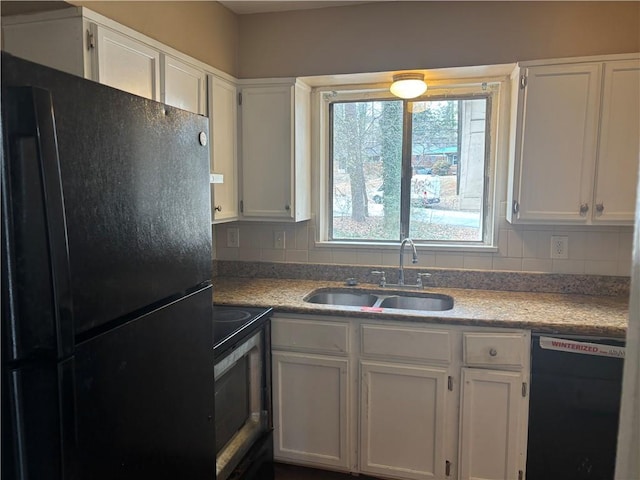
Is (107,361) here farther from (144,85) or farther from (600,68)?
(600,68)

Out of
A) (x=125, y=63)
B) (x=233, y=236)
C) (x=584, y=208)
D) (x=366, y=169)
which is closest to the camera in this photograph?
(x=125, y=63)

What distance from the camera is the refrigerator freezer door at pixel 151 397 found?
3.07ft

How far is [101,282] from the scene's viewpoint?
0.95 metres

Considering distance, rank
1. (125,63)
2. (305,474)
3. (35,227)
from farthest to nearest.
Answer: (305,474) < (125,63) < (35,227)

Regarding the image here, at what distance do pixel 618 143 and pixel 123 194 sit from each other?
7.34ft

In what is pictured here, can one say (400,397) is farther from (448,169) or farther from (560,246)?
(448,169)

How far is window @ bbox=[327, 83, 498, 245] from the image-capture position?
276 cm

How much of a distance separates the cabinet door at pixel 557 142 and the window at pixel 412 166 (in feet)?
1.28

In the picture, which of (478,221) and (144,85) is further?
(478,221)

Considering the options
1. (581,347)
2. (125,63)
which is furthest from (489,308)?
(125,63)

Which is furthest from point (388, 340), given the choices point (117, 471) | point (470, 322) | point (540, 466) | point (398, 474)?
point (117, 471)

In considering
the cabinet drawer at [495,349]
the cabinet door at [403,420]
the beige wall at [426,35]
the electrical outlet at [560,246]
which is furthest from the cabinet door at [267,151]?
the electrical outlet at [560,246]

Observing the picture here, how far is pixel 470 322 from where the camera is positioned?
6.80 feet

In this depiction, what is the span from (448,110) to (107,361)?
7.89 feet
